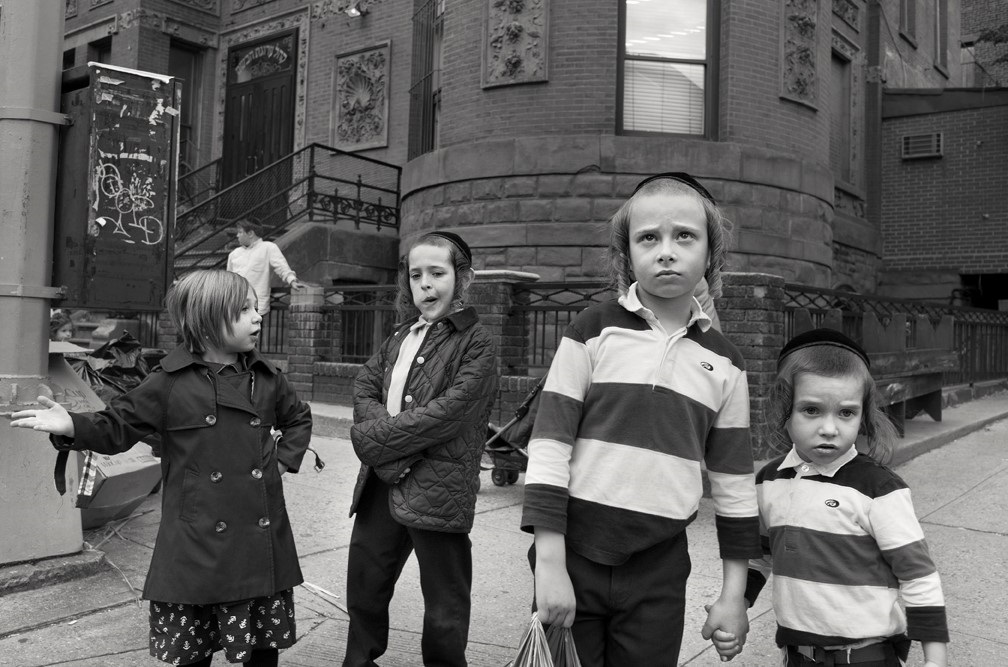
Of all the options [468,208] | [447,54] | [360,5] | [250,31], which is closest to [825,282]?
[468,208]

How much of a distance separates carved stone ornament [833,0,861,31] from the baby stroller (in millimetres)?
11478

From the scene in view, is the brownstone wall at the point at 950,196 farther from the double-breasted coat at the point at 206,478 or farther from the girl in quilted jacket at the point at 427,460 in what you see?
the double-breasted coat at the point at 206,478

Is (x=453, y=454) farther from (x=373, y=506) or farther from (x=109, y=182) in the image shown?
(x=109, y=182)

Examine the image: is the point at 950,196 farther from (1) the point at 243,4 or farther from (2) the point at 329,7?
(1) the point at 243,4

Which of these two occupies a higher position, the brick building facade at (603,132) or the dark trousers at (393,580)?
the brick building facade at (603,132)

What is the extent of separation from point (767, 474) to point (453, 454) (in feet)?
3.65

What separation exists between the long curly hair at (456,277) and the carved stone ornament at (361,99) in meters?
12.7

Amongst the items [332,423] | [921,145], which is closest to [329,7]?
[332,423]

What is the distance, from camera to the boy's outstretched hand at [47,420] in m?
2.42

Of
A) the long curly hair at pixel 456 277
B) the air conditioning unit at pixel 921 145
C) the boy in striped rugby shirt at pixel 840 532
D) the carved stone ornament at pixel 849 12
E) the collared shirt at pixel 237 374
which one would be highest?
the carved stone ornament at pixel 849 12

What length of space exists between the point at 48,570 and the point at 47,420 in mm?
1875

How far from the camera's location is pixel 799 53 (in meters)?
A: 11.4

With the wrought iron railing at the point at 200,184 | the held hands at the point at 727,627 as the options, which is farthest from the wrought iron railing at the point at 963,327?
the wrought iron railing at the point at 200,184

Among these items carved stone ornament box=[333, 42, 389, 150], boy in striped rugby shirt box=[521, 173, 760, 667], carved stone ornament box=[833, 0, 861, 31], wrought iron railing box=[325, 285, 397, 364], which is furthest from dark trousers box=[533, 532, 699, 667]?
carved stone ornament box=[833, 0, 861, 31]
